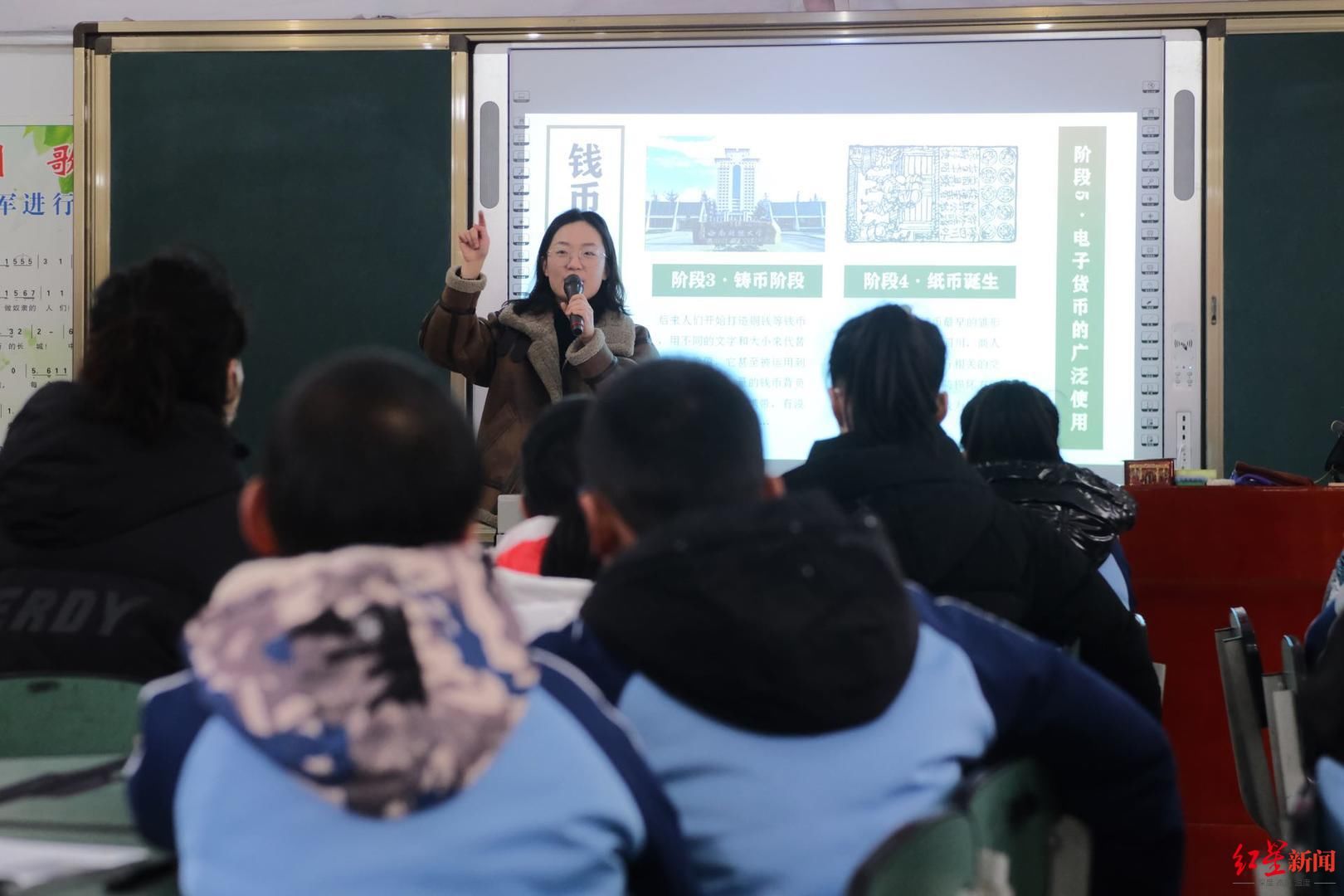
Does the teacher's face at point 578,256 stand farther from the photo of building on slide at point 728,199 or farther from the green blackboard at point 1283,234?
the green blackboard at point 1283,234

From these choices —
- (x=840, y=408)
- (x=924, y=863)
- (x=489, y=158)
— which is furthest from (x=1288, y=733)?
(x=489, y=158)

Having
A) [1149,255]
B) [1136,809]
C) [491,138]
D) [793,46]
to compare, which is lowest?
[1136,809]

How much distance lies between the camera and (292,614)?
30.7 inches

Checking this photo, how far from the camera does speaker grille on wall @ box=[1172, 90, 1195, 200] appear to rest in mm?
3521

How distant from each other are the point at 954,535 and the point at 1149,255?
2.22m

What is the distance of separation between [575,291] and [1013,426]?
1.26 meters

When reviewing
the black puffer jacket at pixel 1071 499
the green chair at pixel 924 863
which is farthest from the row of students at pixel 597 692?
the black puffer jacket at pixel 1071 499

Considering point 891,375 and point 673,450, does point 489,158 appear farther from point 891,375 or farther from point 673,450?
point 673,450

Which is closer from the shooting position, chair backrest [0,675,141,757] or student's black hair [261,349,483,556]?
student's black hair [261,349,483,556]

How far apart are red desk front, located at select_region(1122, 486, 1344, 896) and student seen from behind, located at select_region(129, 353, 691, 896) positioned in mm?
2283

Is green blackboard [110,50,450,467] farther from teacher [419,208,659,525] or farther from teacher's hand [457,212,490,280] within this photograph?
teacher's hand [457,212,490,280]

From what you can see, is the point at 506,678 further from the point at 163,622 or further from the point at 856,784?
the point at 163,622

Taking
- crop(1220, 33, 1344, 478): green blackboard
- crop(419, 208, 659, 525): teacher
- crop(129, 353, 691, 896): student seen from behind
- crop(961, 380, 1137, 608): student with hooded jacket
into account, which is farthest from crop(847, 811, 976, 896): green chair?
crop(1220, 33, 1344, 478): green blackboard

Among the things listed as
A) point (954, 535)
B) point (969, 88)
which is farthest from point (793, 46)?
point (954, 535)
